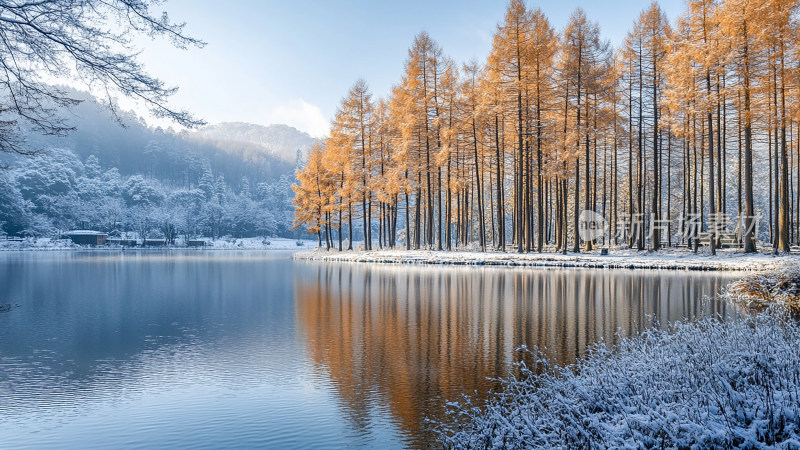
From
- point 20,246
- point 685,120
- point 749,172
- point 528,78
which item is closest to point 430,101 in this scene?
point 528,78

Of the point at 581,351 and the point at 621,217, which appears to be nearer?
the point at 581,351

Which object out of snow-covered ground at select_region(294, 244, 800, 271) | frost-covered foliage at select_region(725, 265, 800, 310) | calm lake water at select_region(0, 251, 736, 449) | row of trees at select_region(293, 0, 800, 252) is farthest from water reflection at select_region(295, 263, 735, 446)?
row of trees at select_region(293, 0, 800, 252)

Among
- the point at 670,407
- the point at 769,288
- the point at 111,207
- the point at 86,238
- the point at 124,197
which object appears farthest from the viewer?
the point at 124,197

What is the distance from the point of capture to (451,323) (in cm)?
1311

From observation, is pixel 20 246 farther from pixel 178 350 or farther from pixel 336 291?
pixel 178 350

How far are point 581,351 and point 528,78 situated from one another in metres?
26.3

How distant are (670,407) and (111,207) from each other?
3978 inches

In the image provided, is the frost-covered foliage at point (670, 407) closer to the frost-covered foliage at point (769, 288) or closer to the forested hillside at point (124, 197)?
the frost-covered foliage at point (769, 288)

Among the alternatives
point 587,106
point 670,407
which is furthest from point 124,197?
point 670,407

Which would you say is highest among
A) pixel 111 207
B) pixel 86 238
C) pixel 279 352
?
pixel 111 207

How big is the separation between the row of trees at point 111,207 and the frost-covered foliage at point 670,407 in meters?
81.9

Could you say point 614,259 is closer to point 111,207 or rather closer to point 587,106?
point 587,106

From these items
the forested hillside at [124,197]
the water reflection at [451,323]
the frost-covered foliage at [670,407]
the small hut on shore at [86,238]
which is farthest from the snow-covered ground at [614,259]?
the small hut on shore at [86,238]

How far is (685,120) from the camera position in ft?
110
